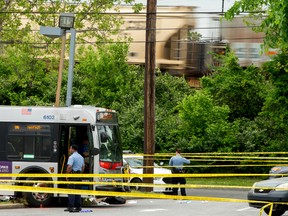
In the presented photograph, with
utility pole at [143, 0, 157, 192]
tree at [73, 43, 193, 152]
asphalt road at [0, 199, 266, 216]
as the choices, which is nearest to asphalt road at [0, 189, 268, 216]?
asphalt road at [0, 199, 266, 216]

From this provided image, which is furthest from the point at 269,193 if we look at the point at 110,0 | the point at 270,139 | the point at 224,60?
the point at 224,60

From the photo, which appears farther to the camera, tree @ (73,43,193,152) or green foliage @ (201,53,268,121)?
tree @ (73,43,193,152)

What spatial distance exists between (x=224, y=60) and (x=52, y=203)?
77.4 ft

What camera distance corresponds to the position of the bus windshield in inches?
932

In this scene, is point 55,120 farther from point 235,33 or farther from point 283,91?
point 235,33

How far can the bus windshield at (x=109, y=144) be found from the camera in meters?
23.7

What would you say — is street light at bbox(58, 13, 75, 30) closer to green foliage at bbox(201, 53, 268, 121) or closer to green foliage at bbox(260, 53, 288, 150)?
green foliage at bbox(260, 53, 288, 150)

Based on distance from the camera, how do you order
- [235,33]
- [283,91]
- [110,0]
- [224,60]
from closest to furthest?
[110,0] → [283,91] → [224,60] → [235,33]

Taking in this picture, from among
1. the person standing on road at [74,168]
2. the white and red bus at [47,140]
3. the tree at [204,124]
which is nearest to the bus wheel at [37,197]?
the white and red bus at [47,140]

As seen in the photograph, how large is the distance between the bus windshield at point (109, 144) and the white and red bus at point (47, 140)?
0.03 meters

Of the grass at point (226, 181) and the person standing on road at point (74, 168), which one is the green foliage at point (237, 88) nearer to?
the grass at point (226, 181)

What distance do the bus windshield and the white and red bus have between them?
27 millimetres

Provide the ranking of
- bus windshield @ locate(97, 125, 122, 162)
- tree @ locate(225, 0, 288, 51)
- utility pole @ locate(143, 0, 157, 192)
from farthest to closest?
utility pole @ locate(143, 0, 157, 192)
bus windshield @ locate(97, 125, 122, 162)
tree @ locate(225, 0, 288, 51)

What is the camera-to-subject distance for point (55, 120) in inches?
924
